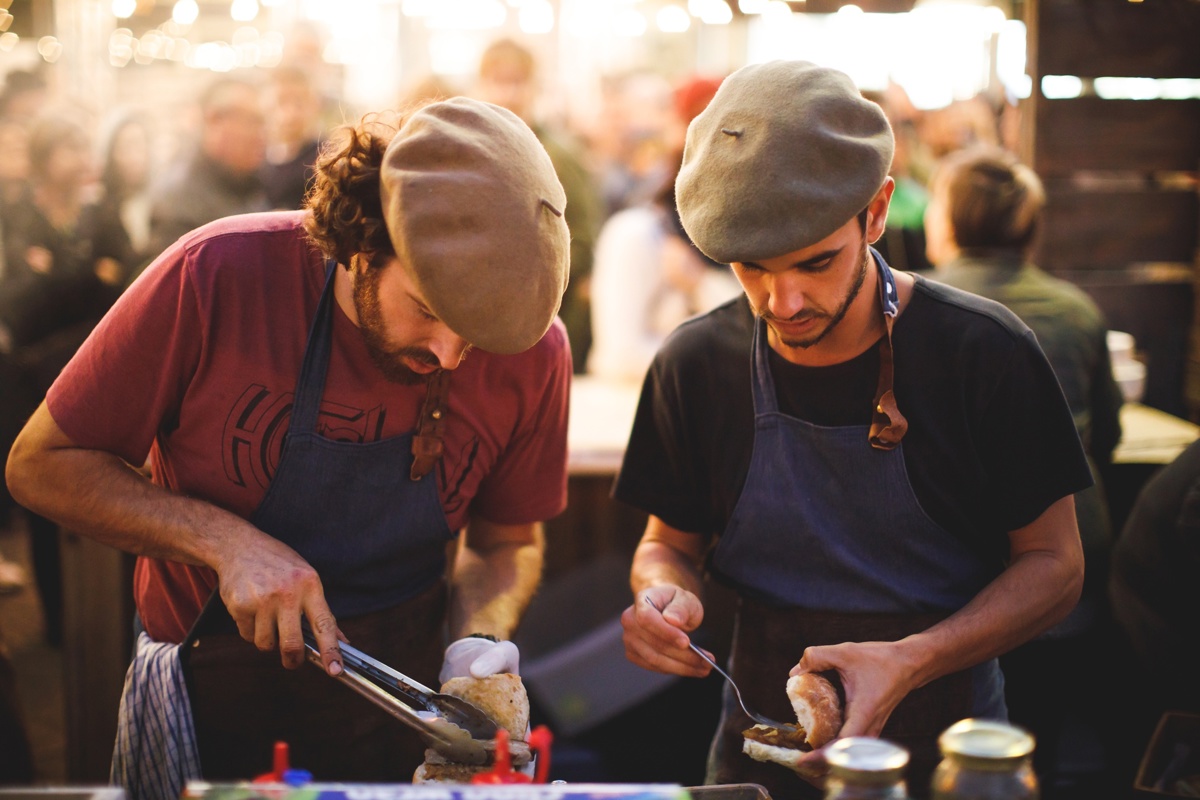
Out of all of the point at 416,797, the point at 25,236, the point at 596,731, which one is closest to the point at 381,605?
the point at 416,797

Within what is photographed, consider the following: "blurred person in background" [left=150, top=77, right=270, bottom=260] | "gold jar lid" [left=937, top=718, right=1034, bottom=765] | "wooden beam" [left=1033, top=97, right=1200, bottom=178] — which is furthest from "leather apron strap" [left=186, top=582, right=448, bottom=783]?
"blurred person in background" [left=150, top=77, right=270, bottom=260]

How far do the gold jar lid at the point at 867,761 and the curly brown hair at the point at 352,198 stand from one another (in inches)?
39.3

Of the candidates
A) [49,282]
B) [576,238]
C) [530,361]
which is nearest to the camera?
[530,361]

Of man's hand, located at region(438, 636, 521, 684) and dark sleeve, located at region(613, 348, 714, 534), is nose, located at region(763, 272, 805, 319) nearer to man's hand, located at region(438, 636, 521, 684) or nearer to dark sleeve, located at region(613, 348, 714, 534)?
dark sleeve, located at region(613, 348, 714, 534)

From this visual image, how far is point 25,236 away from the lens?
5242 mm

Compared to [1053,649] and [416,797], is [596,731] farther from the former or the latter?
[416,797]

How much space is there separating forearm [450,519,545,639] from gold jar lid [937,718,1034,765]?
100 cm

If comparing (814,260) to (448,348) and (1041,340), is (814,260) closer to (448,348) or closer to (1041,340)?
(448,348)

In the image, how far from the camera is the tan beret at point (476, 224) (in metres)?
1.52

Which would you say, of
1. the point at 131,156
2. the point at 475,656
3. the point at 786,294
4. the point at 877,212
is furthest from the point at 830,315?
the point at 131,156

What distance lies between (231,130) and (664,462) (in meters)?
3.76

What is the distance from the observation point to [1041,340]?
3045 mm

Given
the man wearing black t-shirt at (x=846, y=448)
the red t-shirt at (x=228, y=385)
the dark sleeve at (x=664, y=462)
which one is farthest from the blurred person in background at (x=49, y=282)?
the man wearing black t-shirt at (x=846, y=448)

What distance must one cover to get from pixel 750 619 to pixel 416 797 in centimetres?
92
